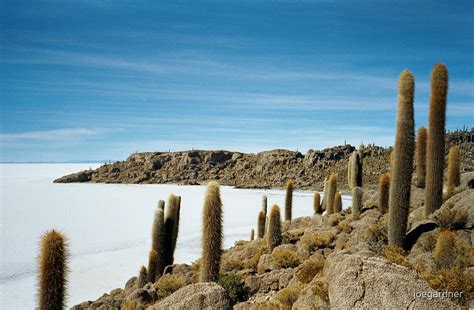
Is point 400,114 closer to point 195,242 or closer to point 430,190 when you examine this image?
point 430,190

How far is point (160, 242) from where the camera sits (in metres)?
15.2

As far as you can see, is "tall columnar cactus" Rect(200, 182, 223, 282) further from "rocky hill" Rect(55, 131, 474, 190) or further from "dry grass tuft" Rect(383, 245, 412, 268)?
"rocky hill" Rect(55, 131, 474, 190)

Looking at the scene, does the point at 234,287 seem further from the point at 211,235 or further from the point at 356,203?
the point at 356,203

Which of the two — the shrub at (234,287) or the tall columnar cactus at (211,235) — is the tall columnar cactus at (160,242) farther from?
the shrub at (234,287)

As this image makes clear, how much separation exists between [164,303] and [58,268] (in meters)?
2.60

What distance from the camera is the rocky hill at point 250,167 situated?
58.2 m

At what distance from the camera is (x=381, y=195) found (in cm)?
1533

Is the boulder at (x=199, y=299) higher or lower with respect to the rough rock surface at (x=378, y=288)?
lower

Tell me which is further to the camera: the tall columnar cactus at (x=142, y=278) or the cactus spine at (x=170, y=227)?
the cactus spine at (x=170, y=227)

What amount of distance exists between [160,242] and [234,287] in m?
5.93

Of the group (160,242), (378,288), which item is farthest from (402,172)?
(160,242)

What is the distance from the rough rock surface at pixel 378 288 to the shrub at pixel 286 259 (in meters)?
6.84

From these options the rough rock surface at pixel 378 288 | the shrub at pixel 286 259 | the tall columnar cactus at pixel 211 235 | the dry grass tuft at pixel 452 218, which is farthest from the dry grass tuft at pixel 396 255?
the tall columnar cactus at pixel 211 235

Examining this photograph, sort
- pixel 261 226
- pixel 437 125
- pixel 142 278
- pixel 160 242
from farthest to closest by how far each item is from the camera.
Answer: pixel 261 226 < pixel 160 242 < pixel 142 278 < pixel 437 125
